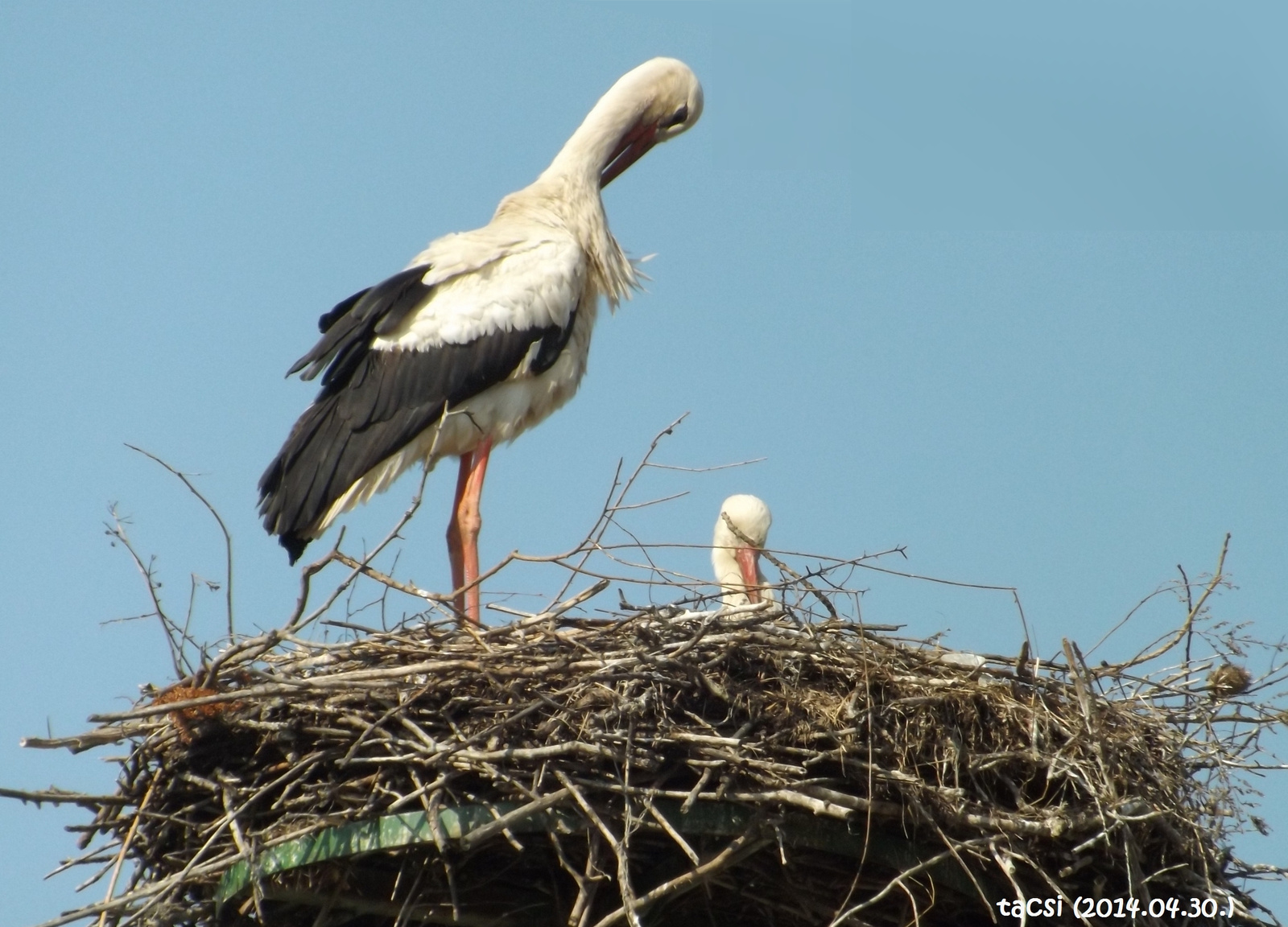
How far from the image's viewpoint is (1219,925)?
15.8ft

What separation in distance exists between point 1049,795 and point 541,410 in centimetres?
270

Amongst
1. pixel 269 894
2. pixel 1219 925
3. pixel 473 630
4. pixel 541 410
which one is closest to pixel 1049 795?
pixel 1219 925

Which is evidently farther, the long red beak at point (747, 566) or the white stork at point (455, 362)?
the long red beak at point (747, 566)

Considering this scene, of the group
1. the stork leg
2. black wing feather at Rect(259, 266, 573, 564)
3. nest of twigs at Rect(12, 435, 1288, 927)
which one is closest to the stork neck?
black wing feather at Rect(259, 266, 573, 564)

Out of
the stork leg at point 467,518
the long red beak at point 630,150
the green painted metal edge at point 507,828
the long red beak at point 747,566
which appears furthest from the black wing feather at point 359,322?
the green painted metal edge at point 507,828

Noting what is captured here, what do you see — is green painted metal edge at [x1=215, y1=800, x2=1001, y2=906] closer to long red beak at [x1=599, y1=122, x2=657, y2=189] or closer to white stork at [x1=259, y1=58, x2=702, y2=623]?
white stork at [x1=259, y1=58, x2=702, y2=623]

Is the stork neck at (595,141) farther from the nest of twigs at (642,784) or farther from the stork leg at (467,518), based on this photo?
the nest of twigs at (642,784)

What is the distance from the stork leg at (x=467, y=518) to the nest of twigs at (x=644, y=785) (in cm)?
180


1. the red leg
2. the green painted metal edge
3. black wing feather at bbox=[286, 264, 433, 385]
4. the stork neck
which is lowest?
the green painted metal edge

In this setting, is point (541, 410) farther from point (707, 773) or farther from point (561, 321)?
point (707, 773)

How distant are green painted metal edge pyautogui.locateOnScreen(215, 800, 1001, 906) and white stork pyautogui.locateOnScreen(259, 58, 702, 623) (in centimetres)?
174

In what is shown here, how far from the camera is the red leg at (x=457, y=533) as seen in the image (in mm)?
6816

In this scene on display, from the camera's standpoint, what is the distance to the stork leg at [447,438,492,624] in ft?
22.0

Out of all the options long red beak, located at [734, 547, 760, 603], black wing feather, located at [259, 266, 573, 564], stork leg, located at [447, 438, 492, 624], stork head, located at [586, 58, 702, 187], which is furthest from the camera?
stork head, located at [586, 58, 702, 187]
